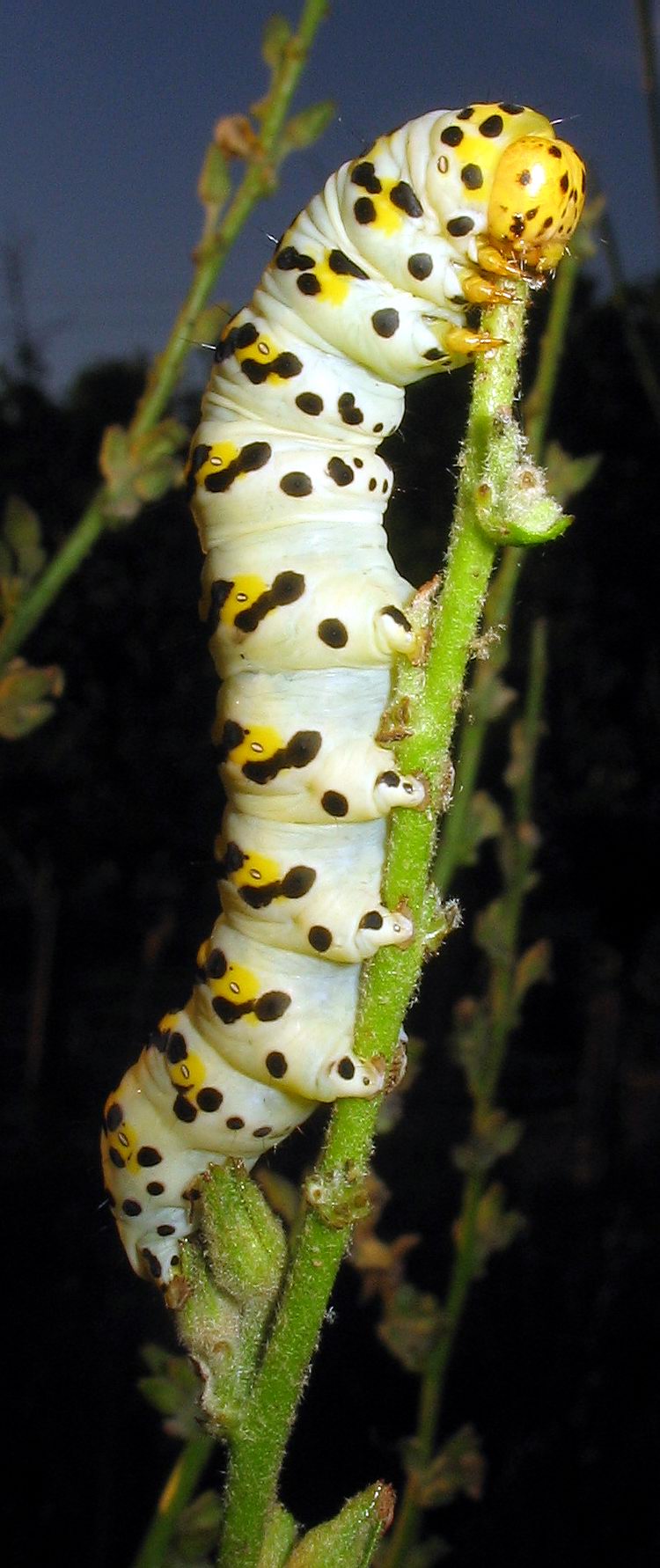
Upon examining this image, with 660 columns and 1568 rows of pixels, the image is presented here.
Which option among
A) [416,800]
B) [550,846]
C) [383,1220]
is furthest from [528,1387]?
[416,800]

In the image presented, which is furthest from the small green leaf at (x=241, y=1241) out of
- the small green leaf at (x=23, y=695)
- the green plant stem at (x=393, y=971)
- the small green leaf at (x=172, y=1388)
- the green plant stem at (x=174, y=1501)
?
the small green leaf at (x=23, y=695)

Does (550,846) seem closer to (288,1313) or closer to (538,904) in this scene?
(538,904)

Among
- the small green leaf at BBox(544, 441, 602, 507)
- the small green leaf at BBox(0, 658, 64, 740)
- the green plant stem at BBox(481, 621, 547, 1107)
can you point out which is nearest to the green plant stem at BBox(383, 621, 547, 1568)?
the green plant stem at BBox(481, 621, 547, 1107)

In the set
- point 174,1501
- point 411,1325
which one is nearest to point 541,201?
point 174,1501

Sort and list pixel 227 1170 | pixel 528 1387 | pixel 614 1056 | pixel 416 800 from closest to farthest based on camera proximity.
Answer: pixel 416 800, pixel 227 1170, pixel 528 1387, pixel 614 1056

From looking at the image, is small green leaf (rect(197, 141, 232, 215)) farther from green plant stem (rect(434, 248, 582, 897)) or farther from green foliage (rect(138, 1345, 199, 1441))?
green foliage (rect(138, 1345, 199, 1441))

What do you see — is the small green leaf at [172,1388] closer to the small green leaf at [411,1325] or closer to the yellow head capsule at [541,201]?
the small green leaf at [411,1325]

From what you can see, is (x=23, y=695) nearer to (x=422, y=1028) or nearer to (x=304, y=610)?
(x=304, y=610)
